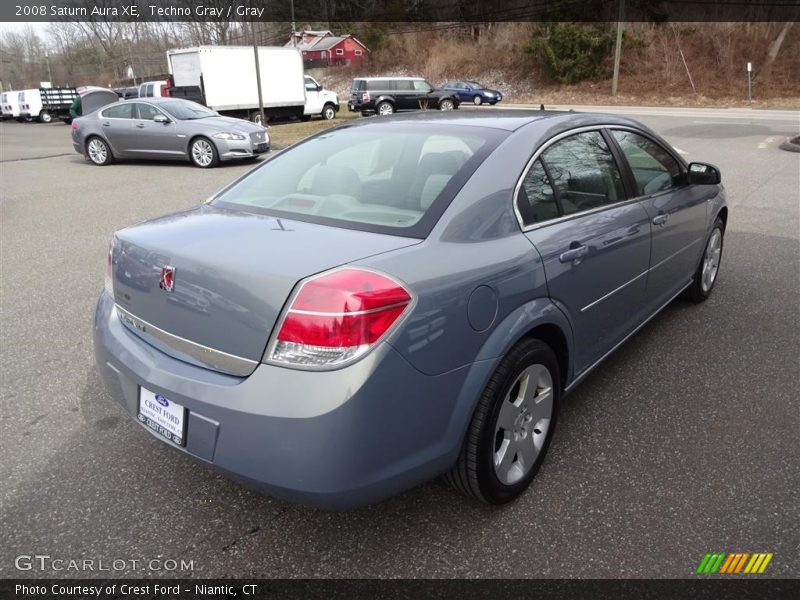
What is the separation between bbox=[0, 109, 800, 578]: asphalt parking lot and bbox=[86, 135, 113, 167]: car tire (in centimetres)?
A: 1060

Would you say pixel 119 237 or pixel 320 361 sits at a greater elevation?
pixel 119 237

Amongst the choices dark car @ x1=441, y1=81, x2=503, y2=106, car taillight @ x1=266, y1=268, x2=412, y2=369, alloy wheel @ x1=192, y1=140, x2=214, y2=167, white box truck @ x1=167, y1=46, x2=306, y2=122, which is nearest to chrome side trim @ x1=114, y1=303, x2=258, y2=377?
car taillight @ x1=266, y1=268, x2=412, y2=369

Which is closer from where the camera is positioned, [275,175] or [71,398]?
[275,175]

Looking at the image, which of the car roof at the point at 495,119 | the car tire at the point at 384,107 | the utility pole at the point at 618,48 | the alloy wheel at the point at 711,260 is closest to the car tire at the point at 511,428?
the car roof at the point at 495,119

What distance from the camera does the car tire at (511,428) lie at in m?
2.32

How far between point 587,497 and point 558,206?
4.33 feet

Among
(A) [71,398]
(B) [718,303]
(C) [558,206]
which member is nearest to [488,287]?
(C) [558,206]

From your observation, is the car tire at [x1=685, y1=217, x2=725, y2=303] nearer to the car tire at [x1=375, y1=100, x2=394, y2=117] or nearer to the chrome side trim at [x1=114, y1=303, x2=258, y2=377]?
the chrome side trim at [x1=114, y1=303, x2=258, y2=377]

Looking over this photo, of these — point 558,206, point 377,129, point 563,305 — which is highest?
point 377,129

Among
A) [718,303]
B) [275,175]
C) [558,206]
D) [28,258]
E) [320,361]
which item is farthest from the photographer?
[28,258]

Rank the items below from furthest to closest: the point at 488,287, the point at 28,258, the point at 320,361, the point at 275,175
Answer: the point at 28,258
the point at 275,175
the point at 488,287
the point at 320,361

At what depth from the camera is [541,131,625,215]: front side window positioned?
2881 mm

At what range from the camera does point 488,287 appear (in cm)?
227

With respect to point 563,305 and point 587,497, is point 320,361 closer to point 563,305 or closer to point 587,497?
point 563,305
